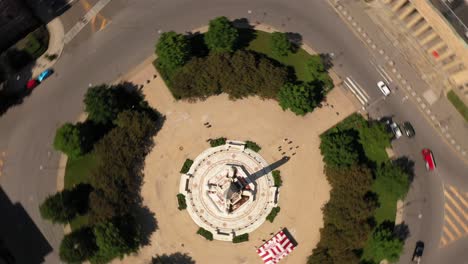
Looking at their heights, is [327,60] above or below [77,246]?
below

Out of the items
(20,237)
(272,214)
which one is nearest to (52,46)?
(20,237)

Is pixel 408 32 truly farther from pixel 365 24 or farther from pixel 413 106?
pixel 413 106

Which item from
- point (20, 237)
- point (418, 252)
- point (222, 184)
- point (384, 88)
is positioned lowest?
point (418, 252)

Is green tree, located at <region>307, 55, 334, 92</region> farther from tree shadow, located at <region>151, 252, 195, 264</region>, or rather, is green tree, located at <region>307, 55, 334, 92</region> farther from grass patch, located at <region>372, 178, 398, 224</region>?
tree shadow, located at <region>151, 252, 195, 264</region>

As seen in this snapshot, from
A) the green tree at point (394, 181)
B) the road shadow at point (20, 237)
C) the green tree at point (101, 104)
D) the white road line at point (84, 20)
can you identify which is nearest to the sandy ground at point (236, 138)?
the green tree at point (101, 104)

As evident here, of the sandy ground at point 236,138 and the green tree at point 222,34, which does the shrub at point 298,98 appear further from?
the green tree at point 222,34

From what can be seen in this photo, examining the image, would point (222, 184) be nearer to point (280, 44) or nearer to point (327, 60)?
point (280, 44)
